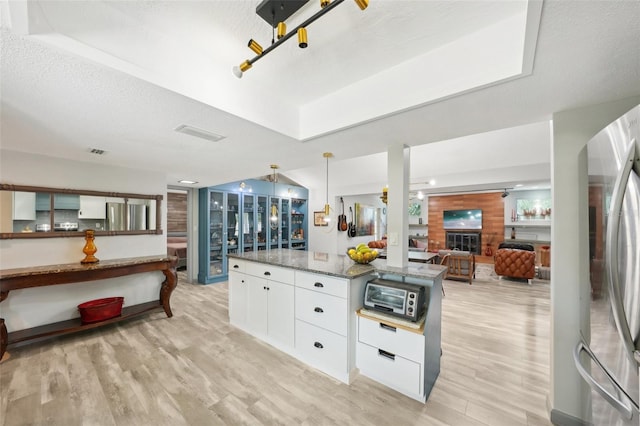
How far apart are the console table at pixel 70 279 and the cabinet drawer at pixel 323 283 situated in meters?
2.25

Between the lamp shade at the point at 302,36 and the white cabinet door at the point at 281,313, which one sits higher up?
the lamp shade at the point at 302,36

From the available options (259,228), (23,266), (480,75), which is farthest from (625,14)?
(259,228)

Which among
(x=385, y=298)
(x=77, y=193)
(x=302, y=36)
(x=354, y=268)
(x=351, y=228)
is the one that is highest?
(x=302, y=36)

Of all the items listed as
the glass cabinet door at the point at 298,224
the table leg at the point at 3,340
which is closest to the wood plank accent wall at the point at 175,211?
the glass cabinet door at the point at 298,224

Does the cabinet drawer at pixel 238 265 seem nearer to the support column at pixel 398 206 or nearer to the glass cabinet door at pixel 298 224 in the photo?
the support column at pixel 398 206

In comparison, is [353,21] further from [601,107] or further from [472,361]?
[472,361]

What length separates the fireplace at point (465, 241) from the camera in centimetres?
793

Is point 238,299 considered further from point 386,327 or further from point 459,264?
point 459,264

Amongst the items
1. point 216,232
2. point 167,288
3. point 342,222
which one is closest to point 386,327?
point 167,288

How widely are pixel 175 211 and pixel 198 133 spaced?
6.46m

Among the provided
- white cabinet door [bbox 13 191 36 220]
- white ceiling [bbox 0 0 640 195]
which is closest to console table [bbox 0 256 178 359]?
white cabinet door [bbox 13 191 36 220]

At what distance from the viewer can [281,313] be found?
271 cm

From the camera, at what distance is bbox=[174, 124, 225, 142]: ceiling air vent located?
2.12 metres

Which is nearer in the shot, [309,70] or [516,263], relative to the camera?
[309,70]
